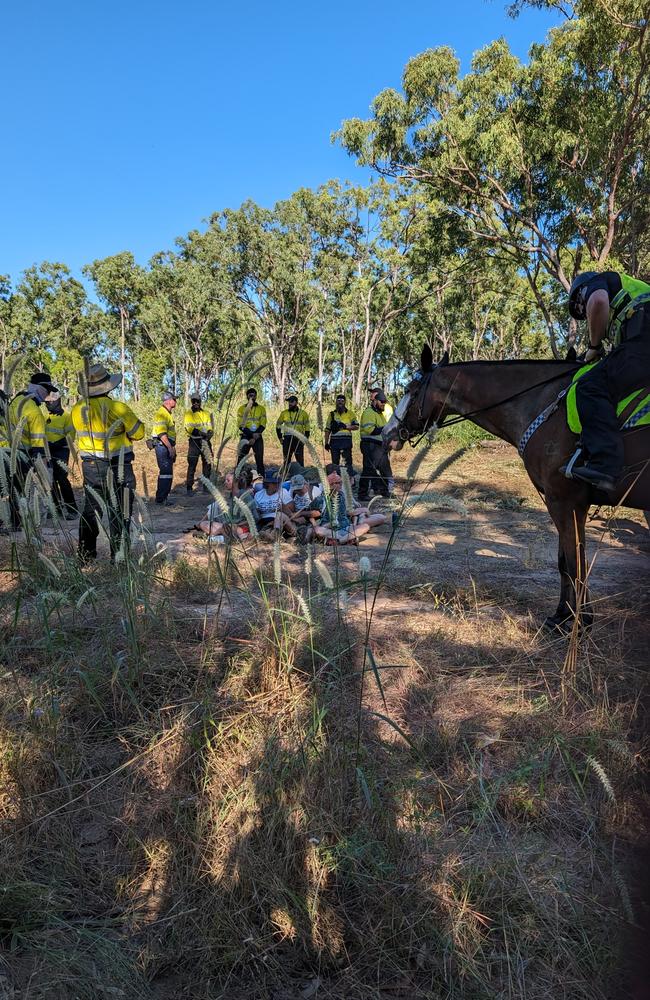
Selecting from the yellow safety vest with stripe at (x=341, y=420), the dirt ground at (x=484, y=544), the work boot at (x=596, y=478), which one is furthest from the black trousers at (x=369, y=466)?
the work boot at (x=596, y=478)

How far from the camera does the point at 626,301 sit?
3.80 metres

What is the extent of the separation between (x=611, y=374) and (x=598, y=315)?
1.42ft

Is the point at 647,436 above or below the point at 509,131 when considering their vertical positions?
below

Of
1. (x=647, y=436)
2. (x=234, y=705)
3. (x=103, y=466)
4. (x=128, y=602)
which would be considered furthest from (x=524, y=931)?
(x=103, y=466)

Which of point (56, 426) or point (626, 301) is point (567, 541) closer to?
point (626, 301)

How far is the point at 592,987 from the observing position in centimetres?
172

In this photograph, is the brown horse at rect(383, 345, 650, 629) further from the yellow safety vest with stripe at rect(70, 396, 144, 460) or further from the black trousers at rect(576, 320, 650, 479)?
the yellow safety vest with stripe at rect(70, 396, 144, 460)

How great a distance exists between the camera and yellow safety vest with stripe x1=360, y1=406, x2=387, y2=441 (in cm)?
1180

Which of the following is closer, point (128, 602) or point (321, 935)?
point (321, 935)

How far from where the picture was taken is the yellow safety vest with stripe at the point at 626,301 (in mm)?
3736

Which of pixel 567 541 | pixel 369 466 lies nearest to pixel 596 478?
pixel 567 541

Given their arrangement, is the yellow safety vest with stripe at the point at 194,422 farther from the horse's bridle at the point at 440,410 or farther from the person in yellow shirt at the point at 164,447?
the horse's bridle at the point at 440,410

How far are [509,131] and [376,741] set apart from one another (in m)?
14.6

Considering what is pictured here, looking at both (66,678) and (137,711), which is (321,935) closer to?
(137,711)
